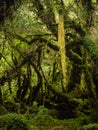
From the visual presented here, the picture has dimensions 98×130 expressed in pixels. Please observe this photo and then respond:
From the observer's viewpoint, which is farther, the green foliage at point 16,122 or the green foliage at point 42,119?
the green foliage at point 42,119

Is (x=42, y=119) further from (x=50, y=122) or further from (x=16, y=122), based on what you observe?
(x=16, y=122)

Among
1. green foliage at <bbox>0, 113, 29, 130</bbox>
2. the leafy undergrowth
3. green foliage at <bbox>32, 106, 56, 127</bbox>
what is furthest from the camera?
green foliage at <bbox>32, 106, 56, 127</bbox>

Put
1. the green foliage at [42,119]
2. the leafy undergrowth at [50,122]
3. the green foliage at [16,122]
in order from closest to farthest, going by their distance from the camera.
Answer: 1. the green foliage at [16,122]
2. the leafy undergrowth at [50,122]
3. the green foliage at [42,119]

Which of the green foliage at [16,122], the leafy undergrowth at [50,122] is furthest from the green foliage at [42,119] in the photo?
the green foliage at [16,122]

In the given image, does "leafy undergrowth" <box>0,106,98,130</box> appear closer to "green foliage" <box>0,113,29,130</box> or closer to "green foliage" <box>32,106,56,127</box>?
"green foliage" <box>32,106,56,127</box>

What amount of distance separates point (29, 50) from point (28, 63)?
0.33 m

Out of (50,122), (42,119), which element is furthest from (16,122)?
(50,122)

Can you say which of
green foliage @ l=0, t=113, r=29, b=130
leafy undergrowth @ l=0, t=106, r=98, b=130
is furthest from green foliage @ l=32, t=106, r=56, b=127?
green foliage @ l=0, t=113, r=29, b=130

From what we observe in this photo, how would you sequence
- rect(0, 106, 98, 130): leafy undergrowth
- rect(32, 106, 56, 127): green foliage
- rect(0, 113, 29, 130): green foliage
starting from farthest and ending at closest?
rect(32, 106, 56, 127): green foliage, rect(0, 106, 98, 130): leafy undergrowth, rect(0, 113, 29, 130): green foliage

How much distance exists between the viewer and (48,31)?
9125mm

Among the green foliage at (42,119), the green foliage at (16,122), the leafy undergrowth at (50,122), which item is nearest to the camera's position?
the green foliage at (16,122)

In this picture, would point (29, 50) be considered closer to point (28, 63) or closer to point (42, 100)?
point (28, 63)

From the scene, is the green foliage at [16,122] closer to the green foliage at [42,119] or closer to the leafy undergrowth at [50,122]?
the leafy undergrowth at [50,122]

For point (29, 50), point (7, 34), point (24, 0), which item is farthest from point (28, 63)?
point (24, 0)
